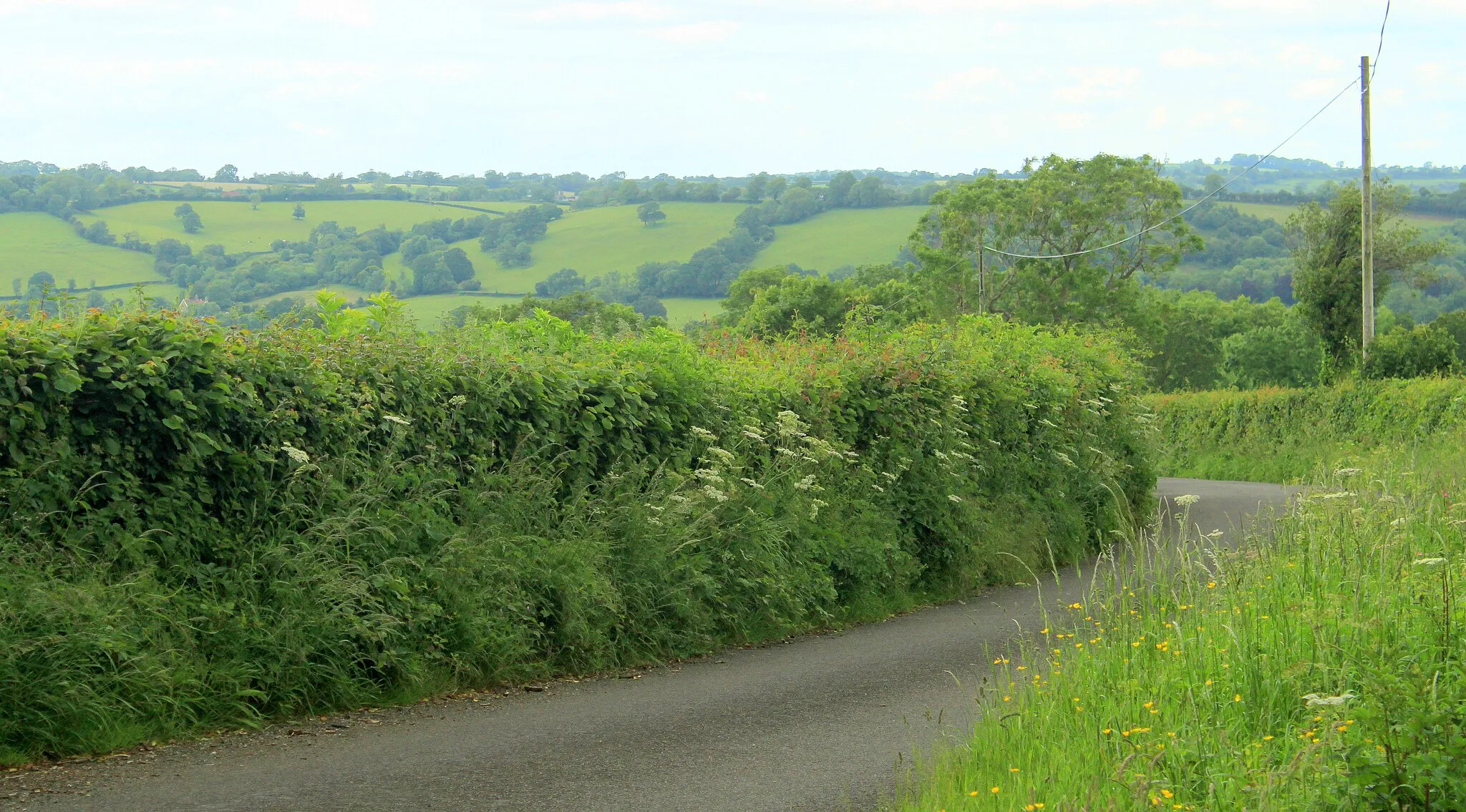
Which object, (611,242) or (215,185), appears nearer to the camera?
(215,185)

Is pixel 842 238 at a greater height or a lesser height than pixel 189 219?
lesser

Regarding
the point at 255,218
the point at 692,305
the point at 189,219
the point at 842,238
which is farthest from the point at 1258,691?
the point at 842,238

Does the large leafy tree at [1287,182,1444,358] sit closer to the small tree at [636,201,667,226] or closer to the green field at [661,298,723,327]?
the green field at [661,298,723,327]

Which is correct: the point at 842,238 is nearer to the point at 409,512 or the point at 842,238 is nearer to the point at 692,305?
the point at 692,305

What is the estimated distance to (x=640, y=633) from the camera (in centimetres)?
984

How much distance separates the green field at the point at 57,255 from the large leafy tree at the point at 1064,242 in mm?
43015

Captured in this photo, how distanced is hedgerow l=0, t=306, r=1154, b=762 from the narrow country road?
1.35 feet

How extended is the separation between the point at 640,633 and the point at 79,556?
4.18m

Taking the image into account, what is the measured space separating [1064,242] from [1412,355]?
38.3m

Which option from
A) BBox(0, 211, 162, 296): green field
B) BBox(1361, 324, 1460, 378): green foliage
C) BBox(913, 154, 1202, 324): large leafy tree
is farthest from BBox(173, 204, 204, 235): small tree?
BBox(1361, 324, 1460, 378): green foliage

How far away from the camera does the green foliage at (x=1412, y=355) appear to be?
35.2m

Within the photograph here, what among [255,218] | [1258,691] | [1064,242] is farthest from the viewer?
[255,218]

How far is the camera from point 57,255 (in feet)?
157

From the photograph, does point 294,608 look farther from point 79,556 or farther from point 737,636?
point 737,636
